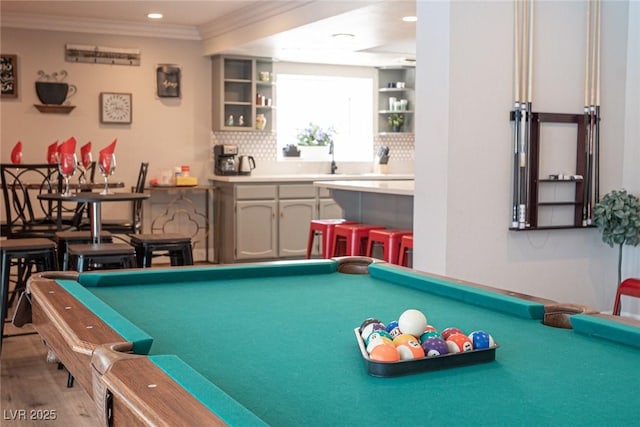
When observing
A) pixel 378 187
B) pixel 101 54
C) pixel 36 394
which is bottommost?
pixel 36 394

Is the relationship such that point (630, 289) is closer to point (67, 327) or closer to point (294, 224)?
point (67, 327)

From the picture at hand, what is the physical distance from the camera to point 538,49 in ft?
15.2

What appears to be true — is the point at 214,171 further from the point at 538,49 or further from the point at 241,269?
the point at 241,269

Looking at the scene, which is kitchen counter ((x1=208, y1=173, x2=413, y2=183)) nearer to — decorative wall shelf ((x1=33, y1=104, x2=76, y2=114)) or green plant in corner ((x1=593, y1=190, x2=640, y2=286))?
decorative wall shelf ((x1=33, y1=104, x2=76, y2=114))

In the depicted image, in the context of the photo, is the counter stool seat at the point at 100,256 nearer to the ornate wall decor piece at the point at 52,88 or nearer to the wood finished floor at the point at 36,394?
the wood finished floor at the point at 36,394

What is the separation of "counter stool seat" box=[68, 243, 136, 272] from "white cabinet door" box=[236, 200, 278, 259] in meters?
3.52

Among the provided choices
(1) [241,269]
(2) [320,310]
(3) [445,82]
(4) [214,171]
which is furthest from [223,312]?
(4) [214,171]

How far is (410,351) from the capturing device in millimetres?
1644

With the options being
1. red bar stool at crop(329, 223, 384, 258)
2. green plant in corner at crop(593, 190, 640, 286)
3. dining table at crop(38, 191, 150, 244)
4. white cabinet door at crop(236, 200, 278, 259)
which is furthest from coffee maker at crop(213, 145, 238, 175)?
green plant in corner at crop(593, 190, 640, 286)

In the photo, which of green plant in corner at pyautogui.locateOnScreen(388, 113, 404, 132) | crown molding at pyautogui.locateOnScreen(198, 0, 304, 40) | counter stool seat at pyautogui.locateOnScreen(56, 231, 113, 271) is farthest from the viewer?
green plant in corner at pyautogui.locateOnScreen(388, 113, 404, 132)

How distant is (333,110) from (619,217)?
5.29 m

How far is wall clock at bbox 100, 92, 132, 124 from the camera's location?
26.8 ft

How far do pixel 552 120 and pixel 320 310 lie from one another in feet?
9.61

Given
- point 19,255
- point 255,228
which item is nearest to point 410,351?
point 19,255
